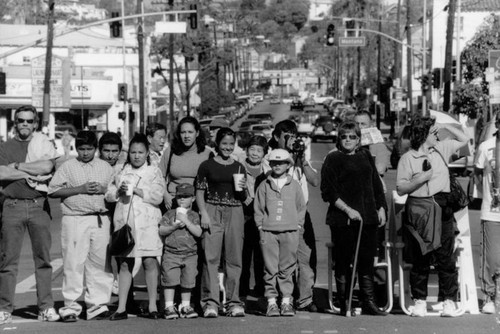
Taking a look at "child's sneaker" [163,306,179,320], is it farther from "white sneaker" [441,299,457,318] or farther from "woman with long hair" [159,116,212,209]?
"white sneaker" [441,299,457,318]

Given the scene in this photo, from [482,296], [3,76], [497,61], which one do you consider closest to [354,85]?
[3,76]

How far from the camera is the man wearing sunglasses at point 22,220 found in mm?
10883

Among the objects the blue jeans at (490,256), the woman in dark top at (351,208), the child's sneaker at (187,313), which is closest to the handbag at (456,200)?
the blue jeans at (490,256)

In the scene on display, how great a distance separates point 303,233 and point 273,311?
3.03ft

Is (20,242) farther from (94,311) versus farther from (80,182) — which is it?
(94,311)

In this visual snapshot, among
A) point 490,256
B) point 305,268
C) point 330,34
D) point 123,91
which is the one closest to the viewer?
point 490,256

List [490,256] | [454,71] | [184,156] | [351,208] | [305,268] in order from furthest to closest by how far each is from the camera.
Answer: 1. [454,71]
2. [184,156]
3. [305,268]
4. [490,256]
5. [351,208]

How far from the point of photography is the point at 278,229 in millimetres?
11227

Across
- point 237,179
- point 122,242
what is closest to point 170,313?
point 122,242

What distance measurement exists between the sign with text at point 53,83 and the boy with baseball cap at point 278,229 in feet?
104

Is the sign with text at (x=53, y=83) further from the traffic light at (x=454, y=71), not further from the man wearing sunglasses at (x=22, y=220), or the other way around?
the man wearing sunglasses at (x=22, y=220)

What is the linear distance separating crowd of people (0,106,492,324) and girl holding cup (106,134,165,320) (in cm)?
1

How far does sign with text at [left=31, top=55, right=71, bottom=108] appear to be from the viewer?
139 ft

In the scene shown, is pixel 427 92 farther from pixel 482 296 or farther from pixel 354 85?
pixel 354 85
